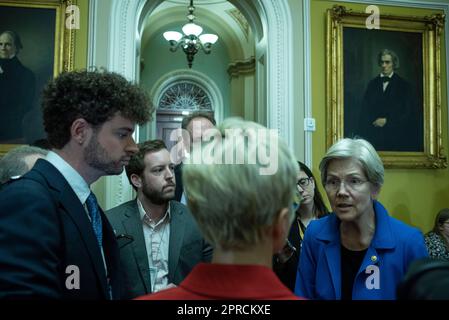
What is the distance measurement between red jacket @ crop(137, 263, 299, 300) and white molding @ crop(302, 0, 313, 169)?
13.0 feet

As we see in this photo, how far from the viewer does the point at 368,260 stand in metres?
1.78

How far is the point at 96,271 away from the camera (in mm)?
1429

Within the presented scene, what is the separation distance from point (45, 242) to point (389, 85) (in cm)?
476

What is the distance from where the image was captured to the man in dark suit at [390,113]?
199 inches

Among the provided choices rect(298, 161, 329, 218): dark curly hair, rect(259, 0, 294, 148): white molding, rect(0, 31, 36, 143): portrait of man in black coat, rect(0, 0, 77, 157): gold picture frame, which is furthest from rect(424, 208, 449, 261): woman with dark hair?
rect(0, 31, 36, 143): portrait of man in black coat

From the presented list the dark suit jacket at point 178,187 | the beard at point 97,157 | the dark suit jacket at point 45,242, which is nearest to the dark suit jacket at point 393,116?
the dark suit jacket at point 178,187

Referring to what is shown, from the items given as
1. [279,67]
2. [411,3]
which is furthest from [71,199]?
[411,3]

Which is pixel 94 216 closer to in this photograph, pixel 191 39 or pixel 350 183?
pixel 350 183

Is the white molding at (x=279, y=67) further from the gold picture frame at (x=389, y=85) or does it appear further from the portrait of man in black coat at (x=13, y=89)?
the portrait of man in black coat at (x=13, y=89)

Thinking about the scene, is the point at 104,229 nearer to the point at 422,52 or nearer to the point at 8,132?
the point at 8,132

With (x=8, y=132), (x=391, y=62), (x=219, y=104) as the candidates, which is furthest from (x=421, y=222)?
(x=219, y=104)

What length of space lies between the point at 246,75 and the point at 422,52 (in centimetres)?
497

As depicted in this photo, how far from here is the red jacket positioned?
878 millimetres
